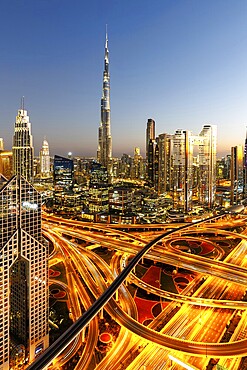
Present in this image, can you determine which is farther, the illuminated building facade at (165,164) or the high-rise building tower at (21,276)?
the illuminated building facade at (165,164)

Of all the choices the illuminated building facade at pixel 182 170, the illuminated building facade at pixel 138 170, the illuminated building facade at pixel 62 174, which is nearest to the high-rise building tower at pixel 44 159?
the illuminated building facade at pixel 138 170

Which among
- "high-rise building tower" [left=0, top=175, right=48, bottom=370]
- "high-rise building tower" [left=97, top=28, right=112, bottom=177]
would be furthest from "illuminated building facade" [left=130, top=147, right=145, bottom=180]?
"high-rise building tower" [left=0, top=175, right=48, bottom=370]

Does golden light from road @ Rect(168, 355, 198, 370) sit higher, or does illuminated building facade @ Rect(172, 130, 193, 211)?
illuminated building facade @ Rect(172, 130, 193, 211)

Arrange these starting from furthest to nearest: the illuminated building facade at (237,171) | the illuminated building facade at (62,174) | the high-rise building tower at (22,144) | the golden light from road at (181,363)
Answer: the illuminated building facade at (62,174) < the illuminated building facade at (237,171) < the high-rise building tower at (22,144) < the golden light from road at (181,363)

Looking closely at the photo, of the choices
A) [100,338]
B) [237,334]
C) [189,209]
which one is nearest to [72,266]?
[100,338]

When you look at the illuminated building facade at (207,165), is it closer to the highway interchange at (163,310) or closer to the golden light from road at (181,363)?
the highway interchange at (163,310)

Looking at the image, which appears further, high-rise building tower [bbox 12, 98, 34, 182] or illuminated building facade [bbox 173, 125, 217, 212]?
high-rise building tower [bbox 12, 98, 34, 182]

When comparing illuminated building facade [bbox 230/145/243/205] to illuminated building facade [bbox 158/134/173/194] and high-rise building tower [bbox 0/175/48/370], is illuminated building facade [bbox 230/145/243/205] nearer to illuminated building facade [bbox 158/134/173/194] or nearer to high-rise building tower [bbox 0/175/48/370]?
illuminated building facade [bbox 158/134/173/194]

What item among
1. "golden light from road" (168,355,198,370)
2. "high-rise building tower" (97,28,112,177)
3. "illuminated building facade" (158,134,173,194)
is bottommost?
"golden light from road" (168,355,198,370)
